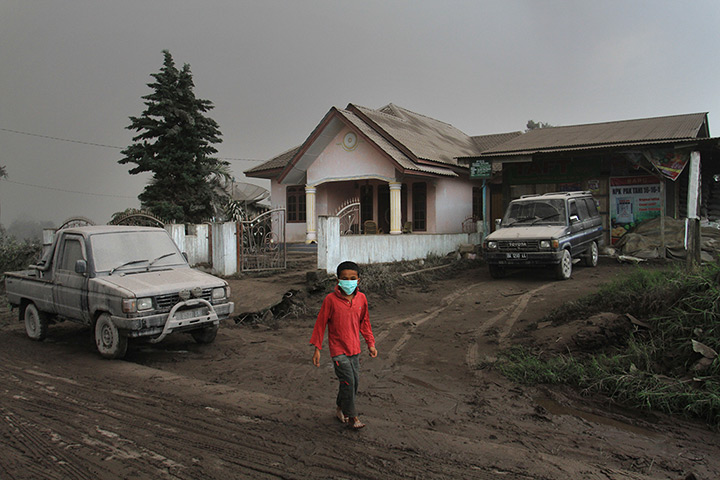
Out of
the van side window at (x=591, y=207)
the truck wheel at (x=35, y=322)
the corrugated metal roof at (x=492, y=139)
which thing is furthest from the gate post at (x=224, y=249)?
the corrugated metal roof at (x=492, y=139)

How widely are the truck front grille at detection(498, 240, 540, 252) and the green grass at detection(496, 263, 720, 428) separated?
15.9ft

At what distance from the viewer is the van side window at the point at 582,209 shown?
13312 millimetres

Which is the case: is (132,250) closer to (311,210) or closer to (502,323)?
(502,323)

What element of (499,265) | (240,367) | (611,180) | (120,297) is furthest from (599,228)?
(120,297)

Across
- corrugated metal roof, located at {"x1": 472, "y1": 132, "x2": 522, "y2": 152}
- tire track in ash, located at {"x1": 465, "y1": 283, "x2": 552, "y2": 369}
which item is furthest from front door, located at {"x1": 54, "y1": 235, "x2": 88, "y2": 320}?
corrugated metal roof, located at {"x1": 472, "y1": 132, "x2": 522, "y2": 152}

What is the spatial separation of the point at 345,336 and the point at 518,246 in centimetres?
844

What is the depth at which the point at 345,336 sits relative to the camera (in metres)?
4.52

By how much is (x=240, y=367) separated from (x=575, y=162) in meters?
14.1

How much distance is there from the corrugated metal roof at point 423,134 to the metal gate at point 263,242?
19.0ft

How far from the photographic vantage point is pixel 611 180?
16391 millimetres

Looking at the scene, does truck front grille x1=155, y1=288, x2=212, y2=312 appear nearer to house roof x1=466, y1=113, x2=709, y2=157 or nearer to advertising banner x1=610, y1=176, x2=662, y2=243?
house roof x1=466, y1=113, x2=709, y2=157

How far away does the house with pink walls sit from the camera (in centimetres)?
1716

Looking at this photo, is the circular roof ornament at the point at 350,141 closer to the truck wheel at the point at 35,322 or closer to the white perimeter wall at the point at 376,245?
the white perimeter wall at the point at 376,245

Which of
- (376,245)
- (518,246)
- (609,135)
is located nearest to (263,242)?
(376,245)
